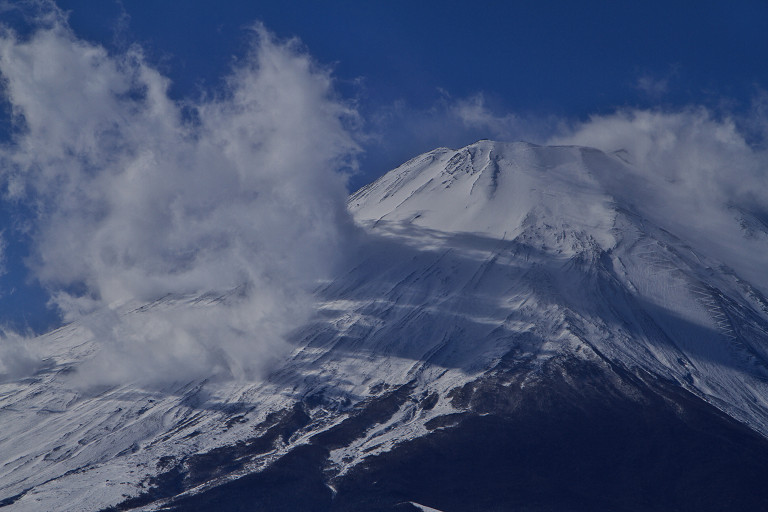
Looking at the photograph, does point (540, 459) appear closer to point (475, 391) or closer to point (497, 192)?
point (475, 391)

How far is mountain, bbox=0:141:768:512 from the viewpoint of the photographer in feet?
236

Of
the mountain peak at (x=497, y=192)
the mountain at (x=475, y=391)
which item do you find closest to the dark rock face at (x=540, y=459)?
the mountain at (x=475, y=391)

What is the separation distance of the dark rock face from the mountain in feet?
0.55

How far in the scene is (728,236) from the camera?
12300cm

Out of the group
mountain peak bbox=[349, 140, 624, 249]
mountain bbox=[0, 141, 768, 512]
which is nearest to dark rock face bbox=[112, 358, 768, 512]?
mountain bbox=[0, 141, 768, 512]

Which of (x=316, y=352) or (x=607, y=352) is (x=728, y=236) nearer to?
(x=607, y=352)

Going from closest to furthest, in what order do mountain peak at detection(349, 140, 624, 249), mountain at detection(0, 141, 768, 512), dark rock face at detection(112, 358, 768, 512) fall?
dark rock face at detection(112, 358, 768, 512) < mountain at detection(0, 141, 768, 512) < mountain peak at detection(349, 140, 624, 249)

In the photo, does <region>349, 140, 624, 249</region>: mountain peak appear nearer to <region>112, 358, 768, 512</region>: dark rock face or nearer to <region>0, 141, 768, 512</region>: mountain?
<region>0, 141, 768, 512</region>: mountain

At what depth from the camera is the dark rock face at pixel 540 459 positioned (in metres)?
69.3

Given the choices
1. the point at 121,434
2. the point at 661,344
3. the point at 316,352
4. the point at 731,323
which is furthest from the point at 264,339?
the point at 731,323

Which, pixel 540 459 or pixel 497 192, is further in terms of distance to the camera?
pixel 497 192

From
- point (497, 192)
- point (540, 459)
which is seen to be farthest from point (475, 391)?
point (497, 192)

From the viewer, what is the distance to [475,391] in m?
84.2

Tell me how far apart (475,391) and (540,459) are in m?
10.4
